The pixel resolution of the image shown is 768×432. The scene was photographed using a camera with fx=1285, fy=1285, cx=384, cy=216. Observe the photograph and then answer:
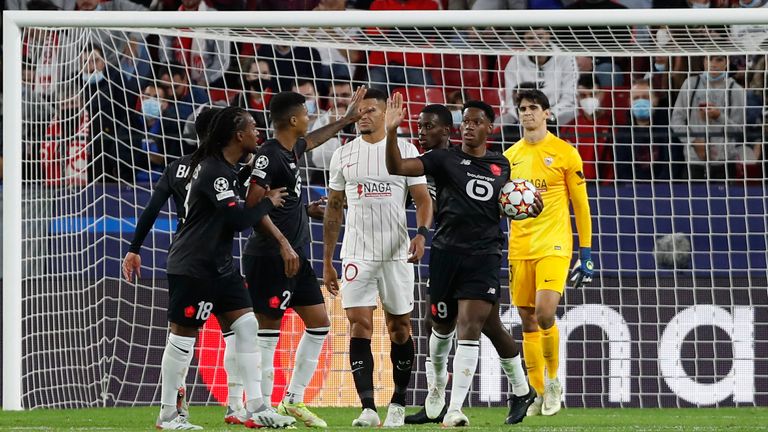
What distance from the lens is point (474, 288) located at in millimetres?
7445

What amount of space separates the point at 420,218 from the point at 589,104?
4.37 metres

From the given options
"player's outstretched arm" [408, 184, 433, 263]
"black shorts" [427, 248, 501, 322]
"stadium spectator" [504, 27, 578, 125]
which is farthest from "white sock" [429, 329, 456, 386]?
"stadium spectator" [504, 27, 578, 125]

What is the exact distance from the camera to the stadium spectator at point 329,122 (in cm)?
1122

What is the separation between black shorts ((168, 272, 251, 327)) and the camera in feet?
22.6

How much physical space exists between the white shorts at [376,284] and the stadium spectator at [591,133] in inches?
139

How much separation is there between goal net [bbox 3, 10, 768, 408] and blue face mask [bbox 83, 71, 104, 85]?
0.05 meters

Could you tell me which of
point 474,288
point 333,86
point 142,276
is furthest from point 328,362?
point 474,288

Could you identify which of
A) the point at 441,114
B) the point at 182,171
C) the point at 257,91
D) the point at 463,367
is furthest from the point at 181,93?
the point at 463,367

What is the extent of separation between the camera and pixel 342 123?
27.0ft

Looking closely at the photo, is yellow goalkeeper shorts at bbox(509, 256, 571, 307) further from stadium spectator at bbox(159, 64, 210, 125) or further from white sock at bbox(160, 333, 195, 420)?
stadium spectator at bbox(159, 64, 210, 125)

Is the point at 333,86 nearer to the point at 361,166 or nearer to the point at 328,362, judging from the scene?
the point at 328,362

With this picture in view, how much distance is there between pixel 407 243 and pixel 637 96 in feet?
14.3

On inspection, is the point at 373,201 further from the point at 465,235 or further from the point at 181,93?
the point at 181,93

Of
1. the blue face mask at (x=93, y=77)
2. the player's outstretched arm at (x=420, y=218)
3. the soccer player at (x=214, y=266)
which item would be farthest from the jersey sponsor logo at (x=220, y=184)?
the blue face mask at (x=93, y=77)
